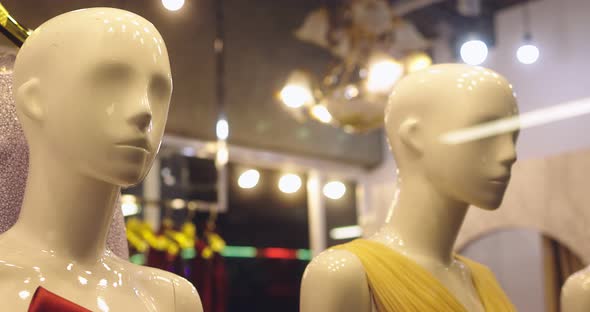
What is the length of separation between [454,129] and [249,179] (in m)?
4.56

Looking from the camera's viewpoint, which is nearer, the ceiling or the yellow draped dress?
the yellow draped dress

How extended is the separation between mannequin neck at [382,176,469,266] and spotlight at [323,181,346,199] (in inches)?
200

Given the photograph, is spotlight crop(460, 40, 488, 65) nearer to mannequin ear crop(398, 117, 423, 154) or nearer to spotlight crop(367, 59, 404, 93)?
spotlight crop(367, 59, 404, 93)

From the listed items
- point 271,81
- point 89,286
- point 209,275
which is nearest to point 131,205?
point 209,275

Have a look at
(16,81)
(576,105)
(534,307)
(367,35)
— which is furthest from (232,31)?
(16,81)

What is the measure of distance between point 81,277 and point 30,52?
1.14 ft

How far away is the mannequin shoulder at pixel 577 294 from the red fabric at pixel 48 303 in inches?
45.4

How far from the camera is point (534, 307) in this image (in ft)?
9.41

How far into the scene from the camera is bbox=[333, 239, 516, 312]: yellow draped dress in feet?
4.83

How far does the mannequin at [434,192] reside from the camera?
1.50 m

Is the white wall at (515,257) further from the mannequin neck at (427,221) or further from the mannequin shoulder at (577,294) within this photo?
the mannequin neck at (427,221)

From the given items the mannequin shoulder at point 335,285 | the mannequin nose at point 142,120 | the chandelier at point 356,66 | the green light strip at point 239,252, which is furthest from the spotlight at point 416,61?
the mannequin nose at point 142,120

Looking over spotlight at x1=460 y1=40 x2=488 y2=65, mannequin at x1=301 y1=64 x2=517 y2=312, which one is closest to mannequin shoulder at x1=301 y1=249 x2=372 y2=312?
mannequin at x1=301 y1=64 x2=517 y2=312

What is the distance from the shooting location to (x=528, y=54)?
5234 mm
